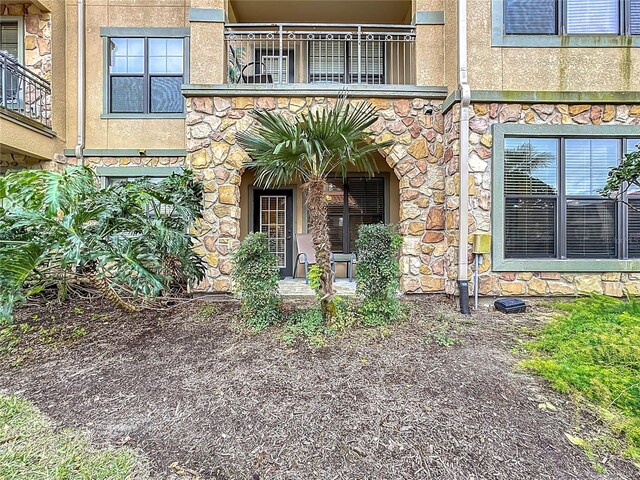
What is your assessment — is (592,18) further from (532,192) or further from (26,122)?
(26,122)

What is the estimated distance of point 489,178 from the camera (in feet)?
16.1

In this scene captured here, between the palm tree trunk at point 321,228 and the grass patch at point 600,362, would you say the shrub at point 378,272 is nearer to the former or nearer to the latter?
the palm tree trunk at point 321,228

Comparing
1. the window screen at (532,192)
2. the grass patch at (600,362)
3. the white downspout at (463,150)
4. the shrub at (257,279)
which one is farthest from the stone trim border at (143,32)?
the grass patch at (600,362)

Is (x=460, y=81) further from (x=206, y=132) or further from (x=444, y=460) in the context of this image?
(x=444, y=460)

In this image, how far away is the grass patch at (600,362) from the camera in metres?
2.23

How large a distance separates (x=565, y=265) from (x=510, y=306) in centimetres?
116

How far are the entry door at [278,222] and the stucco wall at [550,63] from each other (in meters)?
4.36

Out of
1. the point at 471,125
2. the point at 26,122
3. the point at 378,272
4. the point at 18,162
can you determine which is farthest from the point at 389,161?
the point at 18,162

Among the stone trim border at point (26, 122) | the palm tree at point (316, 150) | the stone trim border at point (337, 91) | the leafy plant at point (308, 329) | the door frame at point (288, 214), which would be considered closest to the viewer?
the palm tree at point (316, 150)

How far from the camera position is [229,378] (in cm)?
292

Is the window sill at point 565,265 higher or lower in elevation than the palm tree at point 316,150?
lower

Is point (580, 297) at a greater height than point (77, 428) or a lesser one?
greater

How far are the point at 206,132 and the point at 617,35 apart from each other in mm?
6405

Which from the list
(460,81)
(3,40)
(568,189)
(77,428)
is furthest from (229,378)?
(3,40)
